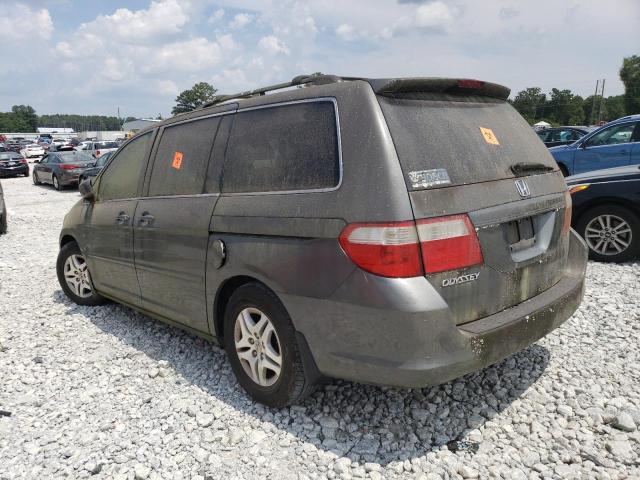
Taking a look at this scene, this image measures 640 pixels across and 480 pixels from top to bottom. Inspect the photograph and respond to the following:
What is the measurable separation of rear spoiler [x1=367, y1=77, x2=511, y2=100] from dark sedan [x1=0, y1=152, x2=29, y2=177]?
1130 inches

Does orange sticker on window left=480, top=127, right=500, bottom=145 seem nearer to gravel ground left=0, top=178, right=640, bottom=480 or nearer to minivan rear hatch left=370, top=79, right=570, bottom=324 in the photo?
minivan rear hatch left=370, top=79, right=570, bottom=324

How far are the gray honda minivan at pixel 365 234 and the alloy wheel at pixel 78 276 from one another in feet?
5.97

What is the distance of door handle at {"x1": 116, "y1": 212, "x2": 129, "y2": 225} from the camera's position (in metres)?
4.20

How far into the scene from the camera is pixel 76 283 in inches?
208

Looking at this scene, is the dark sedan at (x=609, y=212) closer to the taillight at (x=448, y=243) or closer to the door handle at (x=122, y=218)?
the taillight at (x=448, y=243)

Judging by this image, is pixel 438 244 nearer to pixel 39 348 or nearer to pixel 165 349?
Answer: pixel 165 349

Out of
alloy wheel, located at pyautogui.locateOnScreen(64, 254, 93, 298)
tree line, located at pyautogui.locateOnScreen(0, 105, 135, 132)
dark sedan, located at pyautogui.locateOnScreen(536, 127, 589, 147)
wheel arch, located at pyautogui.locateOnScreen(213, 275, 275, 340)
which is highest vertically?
tree line, located at pyautogui.locateOnScreen(0, 105, 135, 132)

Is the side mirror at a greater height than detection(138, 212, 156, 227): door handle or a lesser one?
greater

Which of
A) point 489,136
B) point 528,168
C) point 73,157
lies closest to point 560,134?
point 528,168

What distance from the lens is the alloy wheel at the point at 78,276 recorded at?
514cm

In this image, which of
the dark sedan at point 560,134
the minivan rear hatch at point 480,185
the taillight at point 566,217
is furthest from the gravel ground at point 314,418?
the dark sedan at point 560,134

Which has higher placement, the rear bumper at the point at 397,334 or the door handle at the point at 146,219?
the door handle at the point at 146,219

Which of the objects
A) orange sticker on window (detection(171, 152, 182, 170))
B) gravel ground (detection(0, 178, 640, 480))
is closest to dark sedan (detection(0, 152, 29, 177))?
gravel ground (detection(0, 178, 640, 480))

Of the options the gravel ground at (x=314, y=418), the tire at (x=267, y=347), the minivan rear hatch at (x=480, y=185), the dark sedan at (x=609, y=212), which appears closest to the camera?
the minivan rear hatch at (x=480, y=185)
